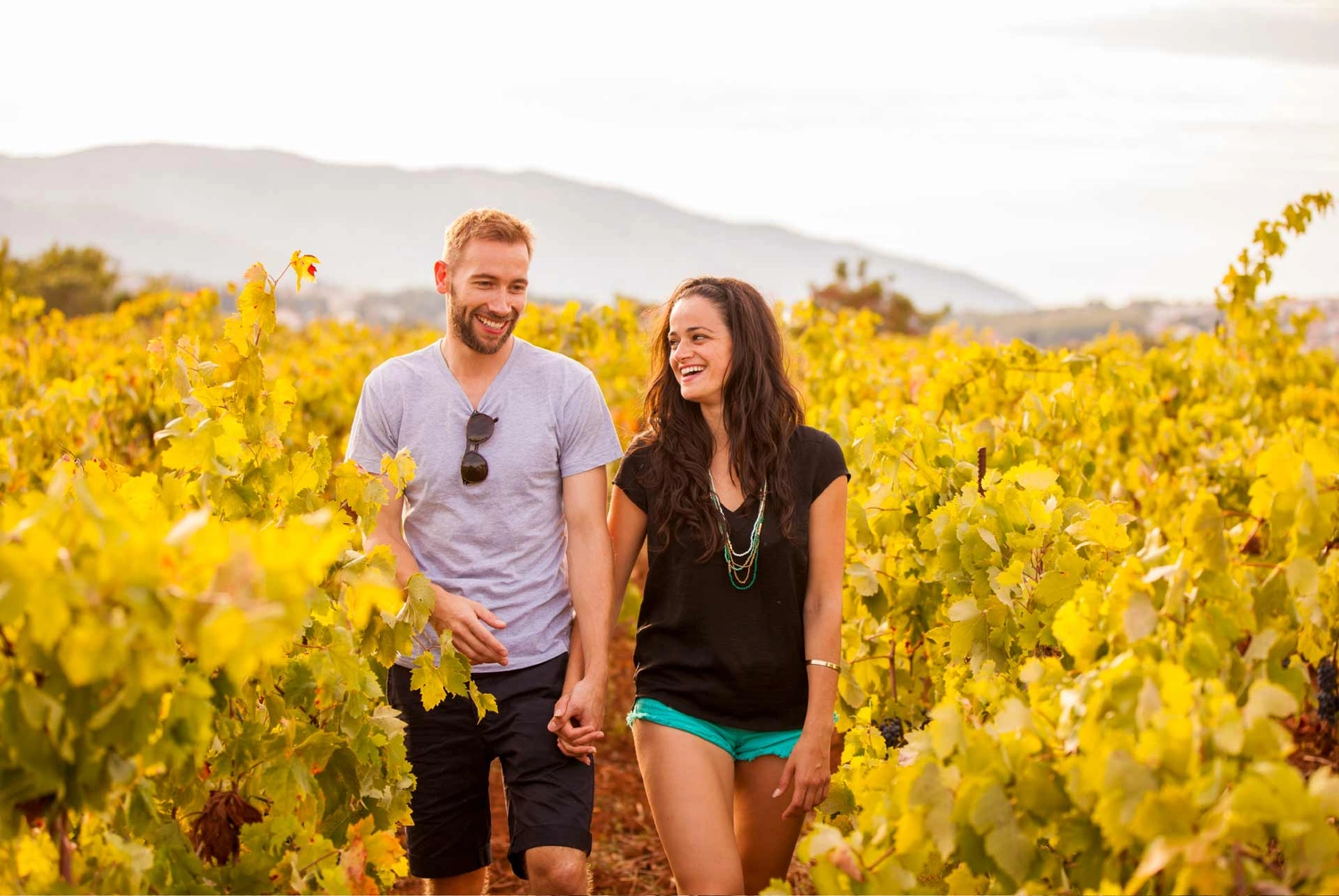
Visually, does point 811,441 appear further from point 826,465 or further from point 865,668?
point 865,668

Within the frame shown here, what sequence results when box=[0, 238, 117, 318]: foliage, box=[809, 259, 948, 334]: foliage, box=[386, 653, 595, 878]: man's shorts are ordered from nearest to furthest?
box=[386, 653, 595, 878]: man's shorts → box=[809, 259, 948, 334]: foliage → box=[0, 238, 117, 318]: foliage

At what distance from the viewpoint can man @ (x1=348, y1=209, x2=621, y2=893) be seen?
9.46ft

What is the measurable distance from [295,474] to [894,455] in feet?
5.63

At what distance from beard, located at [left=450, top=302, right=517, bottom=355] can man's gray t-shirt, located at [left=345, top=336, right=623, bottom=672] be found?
94mm

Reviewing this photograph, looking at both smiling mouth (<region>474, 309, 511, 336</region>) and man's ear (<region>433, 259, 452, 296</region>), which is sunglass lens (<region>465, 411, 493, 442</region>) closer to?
smiling mouth (<region>474, 309, 511, 336</region>)

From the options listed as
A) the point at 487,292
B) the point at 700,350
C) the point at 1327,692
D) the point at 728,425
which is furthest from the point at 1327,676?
the point at 487,292

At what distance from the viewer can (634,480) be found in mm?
2926

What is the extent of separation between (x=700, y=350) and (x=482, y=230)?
2.08ft

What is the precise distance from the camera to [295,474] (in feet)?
7.97

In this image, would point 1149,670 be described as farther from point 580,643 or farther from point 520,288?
point 520,288

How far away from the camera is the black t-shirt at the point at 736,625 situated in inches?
108

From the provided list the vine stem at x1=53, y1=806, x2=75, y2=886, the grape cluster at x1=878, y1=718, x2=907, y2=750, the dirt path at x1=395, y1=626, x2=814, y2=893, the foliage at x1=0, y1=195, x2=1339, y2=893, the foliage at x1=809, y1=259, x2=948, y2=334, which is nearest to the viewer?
the foliage at x1=0, y1=195, x2=1339, y2=893

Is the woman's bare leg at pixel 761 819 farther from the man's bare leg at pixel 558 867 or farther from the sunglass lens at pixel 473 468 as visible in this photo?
the sunglass lens at pixel 473 468

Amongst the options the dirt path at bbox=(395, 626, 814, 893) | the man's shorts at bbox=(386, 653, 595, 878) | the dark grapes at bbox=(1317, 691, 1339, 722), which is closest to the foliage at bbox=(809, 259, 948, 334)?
the dirt path at bbox=(395, 626, 814, 893)
